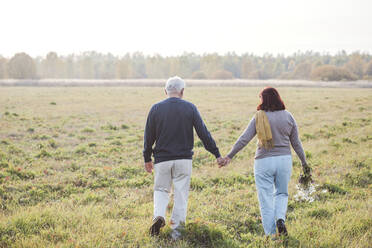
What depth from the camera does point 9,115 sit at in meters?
19.5

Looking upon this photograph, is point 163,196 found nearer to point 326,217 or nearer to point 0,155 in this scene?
point 326,217

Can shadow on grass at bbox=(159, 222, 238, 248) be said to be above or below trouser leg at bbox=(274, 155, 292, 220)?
below

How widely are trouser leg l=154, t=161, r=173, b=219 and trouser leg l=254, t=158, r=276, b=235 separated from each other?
1.36 metres

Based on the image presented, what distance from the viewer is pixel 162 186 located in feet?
15.7

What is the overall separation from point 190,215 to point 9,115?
1772 centimetres

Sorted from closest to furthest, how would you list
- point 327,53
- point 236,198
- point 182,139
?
point 182,139 → point 236,198 → point 327,53

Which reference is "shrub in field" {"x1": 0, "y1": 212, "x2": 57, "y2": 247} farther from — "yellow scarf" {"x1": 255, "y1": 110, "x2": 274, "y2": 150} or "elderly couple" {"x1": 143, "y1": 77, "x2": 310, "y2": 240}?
"yellow scarf" {"x1": 255, "y1": 110, "x2": 274, "y2": 150}

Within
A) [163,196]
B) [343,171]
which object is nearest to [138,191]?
[163,196]

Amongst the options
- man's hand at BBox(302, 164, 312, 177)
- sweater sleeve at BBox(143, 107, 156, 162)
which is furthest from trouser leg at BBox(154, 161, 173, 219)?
man's hand at BBox(302, 164, 312, 177)

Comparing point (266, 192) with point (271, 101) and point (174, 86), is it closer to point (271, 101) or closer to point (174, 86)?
point (271, 101)

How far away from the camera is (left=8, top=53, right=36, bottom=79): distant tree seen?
92312 mm

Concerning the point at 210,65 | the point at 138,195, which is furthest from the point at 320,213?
the point at 210,65

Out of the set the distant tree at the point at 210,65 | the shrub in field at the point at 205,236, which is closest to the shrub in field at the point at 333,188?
the shrub in field at the point at 205,236

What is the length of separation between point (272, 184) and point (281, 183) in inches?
5.5
